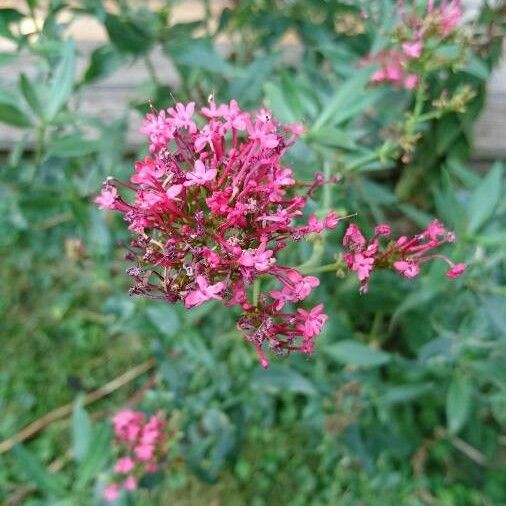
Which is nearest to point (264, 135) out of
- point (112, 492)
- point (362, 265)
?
point (362, 265)

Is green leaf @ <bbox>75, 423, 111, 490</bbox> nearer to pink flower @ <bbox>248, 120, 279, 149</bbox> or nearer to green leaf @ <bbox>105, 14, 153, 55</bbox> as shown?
green leaf @ <bbox>105, 14, 153, 55</bbox>

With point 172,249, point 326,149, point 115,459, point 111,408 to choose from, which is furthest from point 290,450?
point 172,249

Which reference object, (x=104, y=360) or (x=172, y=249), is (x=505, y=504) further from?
(x=172, y=249)

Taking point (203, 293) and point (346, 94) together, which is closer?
point (203, 293)

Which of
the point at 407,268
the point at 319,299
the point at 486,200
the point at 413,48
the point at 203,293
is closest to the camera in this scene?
the point at 203,293

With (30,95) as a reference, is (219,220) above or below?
above

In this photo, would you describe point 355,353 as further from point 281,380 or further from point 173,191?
point 173,191
